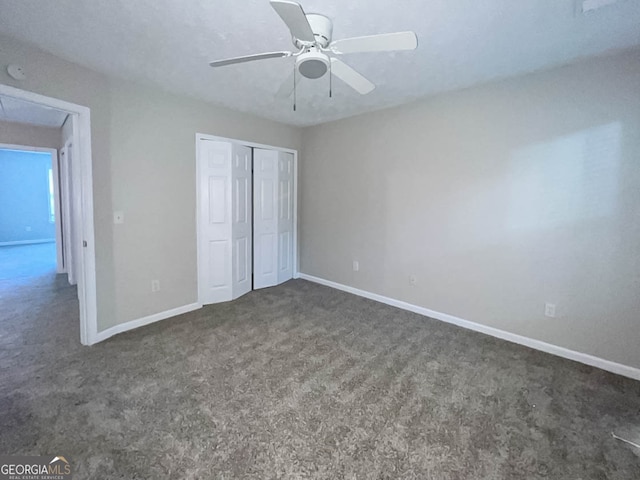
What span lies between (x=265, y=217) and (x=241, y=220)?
17.5 inches

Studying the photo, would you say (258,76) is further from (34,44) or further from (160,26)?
(34,44)

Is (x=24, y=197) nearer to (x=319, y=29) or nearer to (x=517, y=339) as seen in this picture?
(x=319, y=29)

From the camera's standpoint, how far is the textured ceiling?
66.0 inches

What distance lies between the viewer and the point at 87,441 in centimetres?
157

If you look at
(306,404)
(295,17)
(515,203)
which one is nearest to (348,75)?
(295,17)

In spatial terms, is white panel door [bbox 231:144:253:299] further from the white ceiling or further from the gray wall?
the gray wall

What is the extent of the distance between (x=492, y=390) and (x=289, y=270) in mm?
3260

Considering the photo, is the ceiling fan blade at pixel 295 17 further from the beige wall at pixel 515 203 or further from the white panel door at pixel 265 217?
the white panel door at pixel 265 217

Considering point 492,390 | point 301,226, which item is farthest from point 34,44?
point 492,390

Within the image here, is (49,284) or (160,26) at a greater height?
(160,26)

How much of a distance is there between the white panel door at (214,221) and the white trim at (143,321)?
21 centimetres

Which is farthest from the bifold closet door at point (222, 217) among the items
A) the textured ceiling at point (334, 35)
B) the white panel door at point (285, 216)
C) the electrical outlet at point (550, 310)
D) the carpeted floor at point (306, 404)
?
the electrical outlet at point (550, 310)

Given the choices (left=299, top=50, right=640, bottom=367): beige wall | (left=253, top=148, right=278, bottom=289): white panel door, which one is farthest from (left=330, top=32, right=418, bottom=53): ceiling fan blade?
(left=253, top=148, right=278, bottom=289): white panel door

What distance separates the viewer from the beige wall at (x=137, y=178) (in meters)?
2.47
